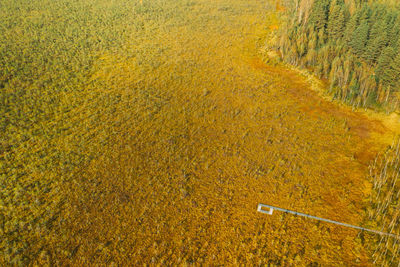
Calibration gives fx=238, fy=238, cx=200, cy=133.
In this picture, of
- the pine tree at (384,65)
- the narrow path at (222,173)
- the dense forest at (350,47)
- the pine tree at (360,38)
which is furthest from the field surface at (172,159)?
the pine tree at (360,38)

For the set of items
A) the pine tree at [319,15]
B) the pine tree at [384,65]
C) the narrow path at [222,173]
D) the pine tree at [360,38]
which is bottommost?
the narrow path at [222,173]

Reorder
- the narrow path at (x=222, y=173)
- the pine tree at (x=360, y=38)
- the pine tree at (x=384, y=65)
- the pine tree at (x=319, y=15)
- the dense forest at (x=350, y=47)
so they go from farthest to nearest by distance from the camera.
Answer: the pine tree at (x=319, y=15) < the pine tree at (x=360, y=38) < the pine tree at (x=384, y=65) < the dense forest at (x=350, y=47) < the narrow path at (x=222, y=173)

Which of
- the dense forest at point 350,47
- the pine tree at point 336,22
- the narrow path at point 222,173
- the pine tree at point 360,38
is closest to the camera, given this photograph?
the narrow path at point 222,173

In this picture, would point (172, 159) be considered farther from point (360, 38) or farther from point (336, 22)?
point (336, 22)

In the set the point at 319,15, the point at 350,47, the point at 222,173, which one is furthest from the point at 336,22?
the point at 222,173

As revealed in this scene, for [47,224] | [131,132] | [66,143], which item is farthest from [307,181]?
[66,143]

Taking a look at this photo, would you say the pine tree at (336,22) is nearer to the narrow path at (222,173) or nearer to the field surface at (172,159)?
the narrow path at (222,173)

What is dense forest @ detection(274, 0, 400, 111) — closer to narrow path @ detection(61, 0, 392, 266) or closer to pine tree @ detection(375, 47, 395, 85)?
pine tree @ detection(375, 47, 395, 85)
